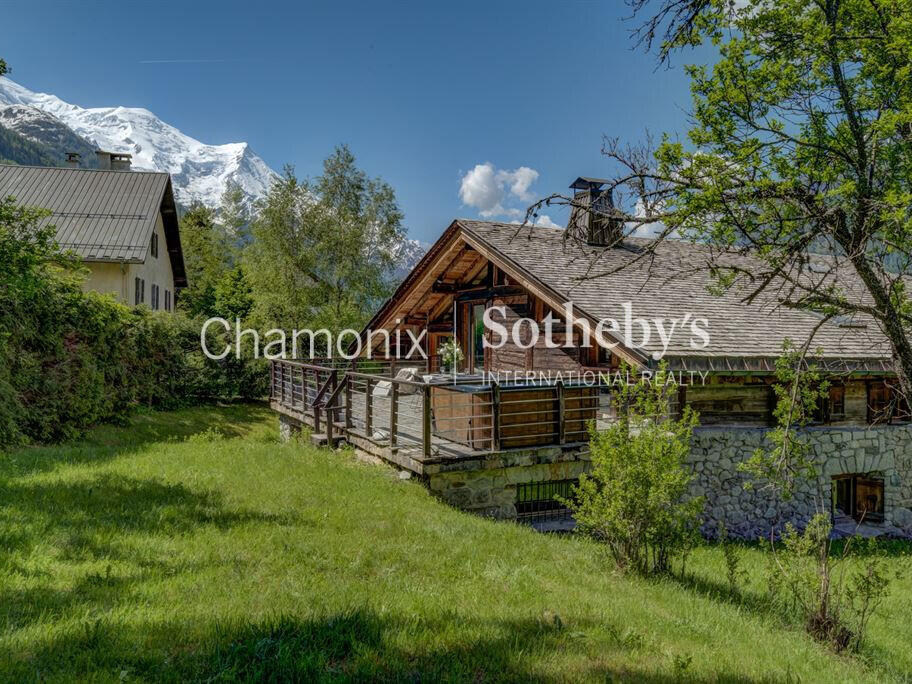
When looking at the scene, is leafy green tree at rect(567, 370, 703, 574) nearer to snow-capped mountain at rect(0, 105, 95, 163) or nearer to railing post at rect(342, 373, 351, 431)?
railing post at rect(342, 373, 351, 431)

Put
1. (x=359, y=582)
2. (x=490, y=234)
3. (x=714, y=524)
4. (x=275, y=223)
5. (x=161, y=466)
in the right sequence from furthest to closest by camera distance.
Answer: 1. (x=275, y=223)
2. (x=490, y=234)
3. (x=714, y=524)
4. (x=161, y=466)
5. (x=359, y=582)

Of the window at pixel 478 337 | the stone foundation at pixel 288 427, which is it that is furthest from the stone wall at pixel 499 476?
the stone foundation at pixel 288 427

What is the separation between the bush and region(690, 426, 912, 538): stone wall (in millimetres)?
11577

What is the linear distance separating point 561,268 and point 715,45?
6642mm

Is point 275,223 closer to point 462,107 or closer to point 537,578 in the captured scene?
point 462,107

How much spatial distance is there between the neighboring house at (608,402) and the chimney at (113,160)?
23313 mm

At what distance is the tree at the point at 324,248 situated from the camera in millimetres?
26703

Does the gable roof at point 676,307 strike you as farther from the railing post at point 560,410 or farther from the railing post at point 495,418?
the railing post at point 495,418

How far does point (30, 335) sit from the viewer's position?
1230 centimetres

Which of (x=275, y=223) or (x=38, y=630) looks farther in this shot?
(x=275, y=223)

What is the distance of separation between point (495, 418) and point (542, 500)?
2.67 m

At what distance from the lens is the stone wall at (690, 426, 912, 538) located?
11.1m

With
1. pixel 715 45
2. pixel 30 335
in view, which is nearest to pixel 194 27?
pixel 30 335

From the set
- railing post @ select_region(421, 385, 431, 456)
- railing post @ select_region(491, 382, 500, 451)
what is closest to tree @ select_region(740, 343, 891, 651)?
railing post @ select_region(491, 382, 500, 451)
